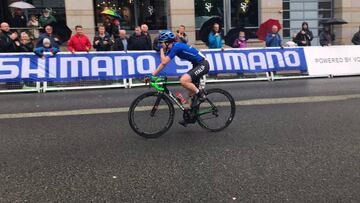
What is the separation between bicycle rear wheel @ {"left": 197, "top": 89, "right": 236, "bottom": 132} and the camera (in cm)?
743

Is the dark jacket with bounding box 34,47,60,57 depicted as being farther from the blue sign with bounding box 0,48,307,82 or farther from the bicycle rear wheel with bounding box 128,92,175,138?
the bicycle rear wheel with bounding box 128,92,175,138

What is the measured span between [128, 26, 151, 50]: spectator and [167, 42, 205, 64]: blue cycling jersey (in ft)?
23.0

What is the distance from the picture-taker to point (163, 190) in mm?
4680

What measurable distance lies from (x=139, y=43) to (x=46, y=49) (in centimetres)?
289

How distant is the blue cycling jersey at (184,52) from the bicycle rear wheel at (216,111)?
1.95 feet

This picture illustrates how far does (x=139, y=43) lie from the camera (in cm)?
1429

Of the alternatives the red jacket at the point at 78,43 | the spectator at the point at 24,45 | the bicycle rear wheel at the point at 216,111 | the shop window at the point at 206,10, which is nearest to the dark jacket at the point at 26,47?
the spectator at the point at 24,45

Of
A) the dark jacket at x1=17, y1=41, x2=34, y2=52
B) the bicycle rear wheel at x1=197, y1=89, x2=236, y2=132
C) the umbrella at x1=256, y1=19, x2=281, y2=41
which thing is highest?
the umbrella at x1=256, y1=19, x2=281, y2=41

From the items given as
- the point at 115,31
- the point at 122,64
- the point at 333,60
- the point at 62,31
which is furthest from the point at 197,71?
the point at 62,31

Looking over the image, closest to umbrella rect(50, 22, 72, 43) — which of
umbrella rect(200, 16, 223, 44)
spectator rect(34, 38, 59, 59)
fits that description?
spectator rect(34, 38, 59, 59)

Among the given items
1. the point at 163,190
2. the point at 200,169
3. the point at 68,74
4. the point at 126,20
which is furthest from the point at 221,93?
the point at 126,20

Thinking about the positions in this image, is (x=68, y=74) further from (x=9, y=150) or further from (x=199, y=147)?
(x=199, y=147)

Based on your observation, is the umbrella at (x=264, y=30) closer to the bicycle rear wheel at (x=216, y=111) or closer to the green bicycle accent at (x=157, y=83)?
the bicycle rear wheel at (x=216, y=111)

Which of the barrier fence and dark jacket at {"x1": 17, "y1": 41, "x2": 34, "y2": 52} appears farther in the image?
dark jacket at {"x1": 17, "y1": 41, "x2": 34, "y2": 52}
